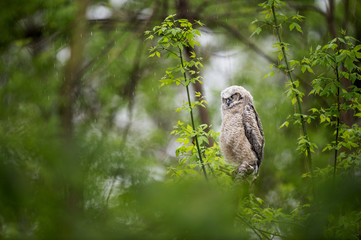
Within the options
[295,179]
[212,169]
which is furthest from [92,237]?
[212,169]

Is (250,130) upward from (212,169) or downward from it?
upward

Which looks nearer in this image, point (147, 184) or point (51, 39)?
point (147, 184)

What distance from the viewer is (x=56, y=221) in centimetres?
47

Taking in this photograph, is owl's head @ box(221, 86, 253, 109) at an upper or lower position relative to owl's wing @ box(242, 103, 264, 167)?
upper

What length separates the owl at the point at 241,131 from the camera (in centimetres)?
248

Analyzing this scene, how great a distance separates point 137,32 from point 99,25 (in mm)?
691

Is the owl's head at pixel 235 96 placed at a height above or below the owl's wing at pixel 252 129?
above

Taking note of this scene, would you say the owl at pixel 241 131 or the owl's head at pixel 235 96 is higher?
the owl's head at pixel 235 96

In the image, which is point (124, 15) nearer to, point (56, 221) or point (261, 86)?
point (261, 86)

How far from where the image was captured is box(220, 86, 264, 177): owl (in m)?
2.48

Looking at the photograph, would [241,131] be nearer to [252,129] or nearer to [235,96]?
[252,129]

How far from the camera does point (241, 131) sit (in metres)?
2.49

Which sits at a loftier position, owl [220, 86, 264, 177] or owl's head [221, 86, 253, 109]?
owl's head [221, 86, 253, 109]

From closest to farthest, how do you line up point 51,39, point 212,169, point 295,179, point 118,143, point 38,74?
point 118,143
point 295,179
point 38,74
point 212,169
point 51,39
